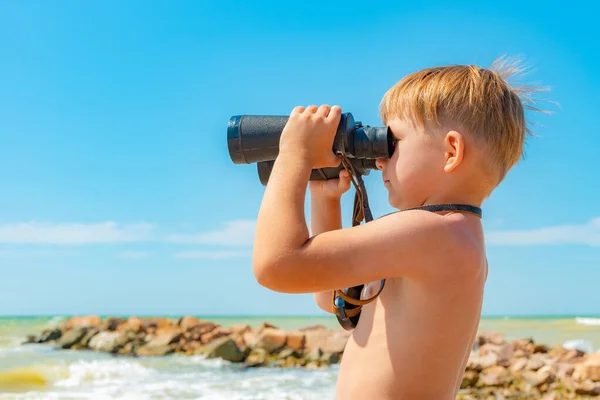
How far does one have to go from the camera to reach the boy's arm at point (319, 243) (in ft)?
3.79

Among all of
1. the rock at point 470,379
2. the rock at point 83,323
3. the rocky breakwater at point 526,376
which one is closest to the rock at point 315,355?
the rocky breakwater at point 526,376

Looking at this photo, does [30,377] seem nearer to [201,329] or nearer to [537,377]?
[201,329]

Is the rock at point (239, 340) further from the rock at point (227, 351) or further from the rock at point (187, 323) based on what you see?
the rock at point (187, 323)

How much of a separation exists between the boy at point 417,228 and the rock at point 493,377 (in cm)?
493

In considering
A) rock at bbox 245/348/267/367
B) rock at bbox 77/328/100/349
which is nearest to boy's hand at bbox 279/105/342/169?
rock at bbox 245/348/267/367

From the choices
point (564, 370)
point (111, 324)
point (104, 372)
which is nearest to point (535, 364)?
point (564, 370)

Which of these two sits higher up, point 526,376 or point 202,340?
point 202,340

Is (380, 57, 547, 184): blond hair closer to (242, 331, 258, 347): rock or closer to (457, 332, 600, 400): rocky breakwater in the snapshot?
(457, 332, 600, 400): rocky breakwater

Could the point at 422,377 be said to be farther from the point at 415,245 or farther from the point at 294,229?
the point at 294,229

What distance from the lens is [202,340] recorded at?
893cm

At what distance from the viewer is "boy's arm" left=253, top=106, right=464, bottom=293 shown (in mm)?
1156

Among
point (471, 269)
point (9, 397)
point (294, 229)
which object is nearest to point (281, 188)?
point (294, 229)

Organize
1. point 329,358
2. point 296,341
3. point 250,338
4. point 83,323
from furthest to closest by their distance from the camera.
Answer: point 83,323 < point 250,338 < point 296,341 < point 329,358

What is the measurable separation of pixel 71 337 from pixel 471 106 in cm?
939
